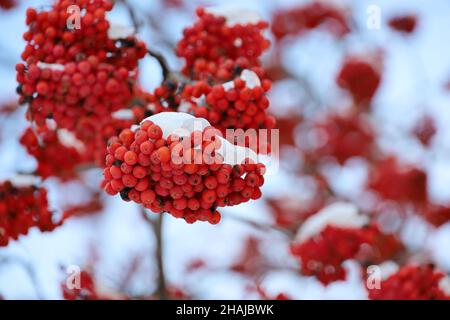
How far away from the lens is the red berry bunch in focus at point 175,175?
137cm

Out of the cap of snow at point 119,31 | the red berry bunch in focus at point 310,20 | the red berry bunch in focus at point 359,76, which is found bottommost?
the cap of snow at point 119,31

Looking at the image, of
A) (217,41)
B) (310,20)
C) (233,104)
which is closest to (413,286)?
(233,104)

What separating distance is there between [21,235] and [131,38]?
956 millimetres

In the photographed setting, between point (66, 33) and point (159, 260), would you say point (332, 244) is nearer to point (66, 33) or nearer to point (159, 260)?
point (159, 260)

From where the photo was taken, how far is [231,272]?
5.20 metres

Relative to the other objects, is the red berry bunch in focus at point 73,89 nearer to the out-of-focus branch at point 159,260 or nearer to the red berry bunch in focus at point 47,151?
the red berry bunch in focus at point 47,151

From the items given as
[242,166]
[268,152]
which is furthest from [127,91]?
[242,166]

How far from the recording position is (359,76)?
481 centimetres

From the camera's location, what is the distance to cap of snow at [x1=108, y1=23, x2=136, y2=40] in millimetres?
1951

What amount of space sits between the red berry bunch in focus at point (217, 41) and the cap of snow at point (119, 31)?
0.22 metres

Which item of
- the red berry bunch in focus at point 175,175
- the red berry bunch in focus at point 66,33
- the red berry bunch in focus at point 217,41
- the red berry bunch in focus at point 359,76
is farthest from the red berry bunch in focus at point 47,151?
the red berry bunch in focus at point 359,76

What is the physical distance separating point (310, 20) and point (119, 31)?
3730 mm

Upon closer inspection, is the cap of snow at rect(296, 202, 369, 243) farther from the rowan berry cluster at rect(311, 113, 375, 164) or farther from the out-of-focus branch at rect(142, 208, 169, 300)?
the rowan berry cluster at rect(311, 113, 375, 164)

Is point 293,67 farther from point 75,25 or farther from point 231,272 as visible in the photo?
point 75,25
